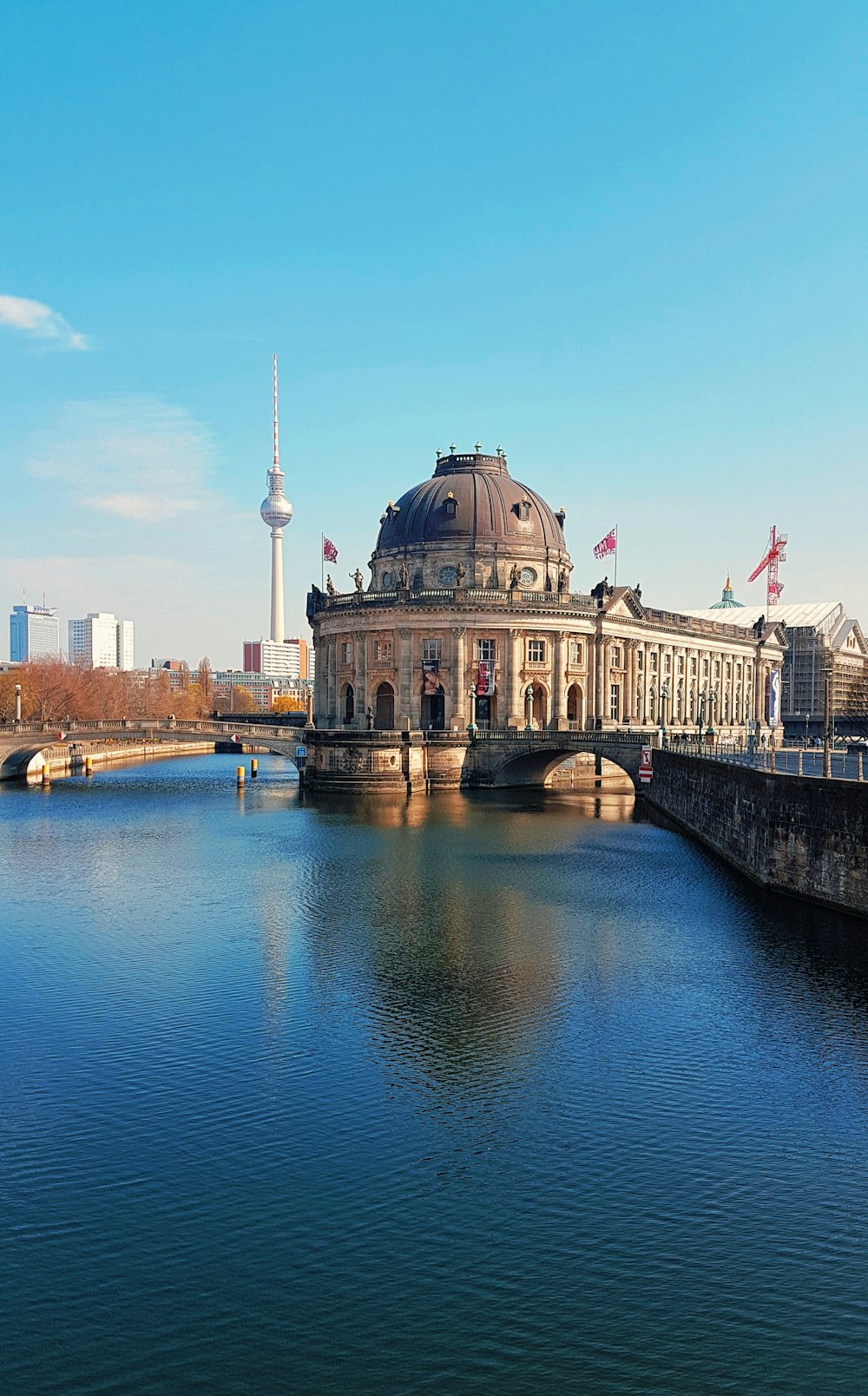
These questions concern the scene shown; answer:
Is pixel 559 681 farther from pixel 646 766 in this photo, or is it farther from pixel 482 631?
pixel 646 766

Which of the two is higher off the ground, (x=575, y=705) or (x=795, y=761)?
(x=575, y=705)

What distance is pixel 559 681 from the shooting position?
398 feet

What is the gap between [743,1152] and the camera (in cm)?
2288

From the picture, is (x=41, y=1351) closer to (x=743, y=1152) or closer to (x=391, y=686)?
(x=743, y=1152)

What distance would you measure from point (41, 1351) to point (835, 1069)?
65.3 feet

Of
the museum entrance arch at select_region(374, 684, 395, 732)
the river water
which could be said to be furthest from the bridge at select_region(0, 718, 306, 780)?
the river water

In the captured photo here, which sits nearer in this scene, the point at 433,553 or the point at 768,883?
the point at 768,883

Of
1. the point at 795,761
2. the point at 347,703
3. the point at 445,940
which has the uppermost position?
the point at 347,703

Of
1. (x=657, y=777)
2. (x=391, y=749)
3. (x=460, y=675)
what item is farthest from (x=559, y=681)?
(x=657, y=777)

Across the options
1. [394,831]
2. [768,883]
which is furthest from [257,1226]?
[394,831]

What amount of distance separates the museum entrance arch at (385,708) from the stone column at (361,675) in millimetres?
1717

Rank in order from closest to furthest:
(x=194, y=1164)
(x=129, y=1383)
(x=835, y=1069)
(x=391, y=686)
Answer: (x=129, y=1383), (x=194, y=1164), (x=835, y=1069), (x=391, y=686)

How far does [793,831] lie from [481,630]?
72744 mm

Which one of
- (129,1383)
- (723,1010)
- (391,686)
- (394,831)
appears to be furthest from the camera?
(391,686)
